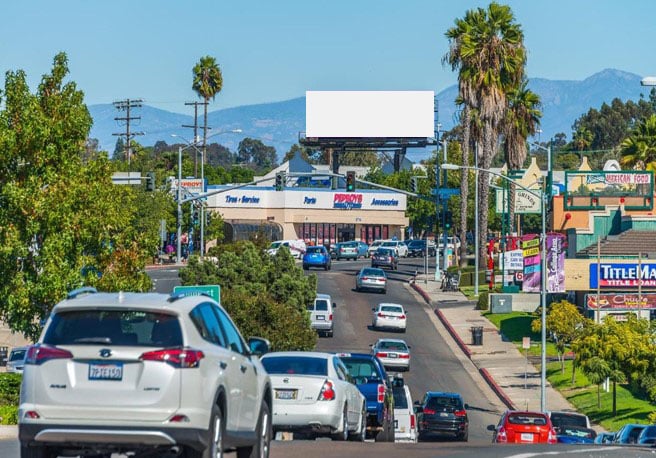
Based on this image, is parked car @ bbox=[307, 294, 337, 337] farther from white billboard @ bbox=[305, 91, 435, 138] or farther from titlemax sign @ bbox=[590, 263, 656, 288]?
white billboard @ bbox=[305, 91, 435, 138]

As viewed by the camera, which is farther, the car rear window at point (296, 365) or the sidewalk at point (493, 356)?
the sidewalk at point (493, 356)

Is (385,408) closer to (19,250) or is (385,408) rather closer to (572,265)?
(19,250)

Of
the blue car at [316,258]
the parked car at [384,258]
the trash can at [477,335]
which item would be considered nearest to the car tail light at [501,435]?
the trash can at [477,335]

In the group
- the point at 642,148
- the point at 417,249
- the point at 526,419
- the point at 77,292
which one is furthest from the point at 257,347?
the point at 417,249

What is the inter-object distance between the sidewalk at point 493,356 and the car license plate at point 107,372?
3355 cm

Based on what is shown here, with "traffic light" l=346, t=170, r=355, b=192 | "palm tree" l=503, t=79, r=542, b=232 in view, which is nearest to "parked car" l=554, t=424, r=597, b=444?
"traffic light" l=346, t=170, r=355, b=192

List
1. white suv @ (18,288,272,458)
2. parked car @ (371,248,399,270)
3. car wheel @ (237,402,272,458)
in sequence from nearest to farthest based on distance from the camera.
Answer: white suv @ (18,288,272,458) → car wheel @ (237,402,272,458) → parked car @ (371,248,399,270)

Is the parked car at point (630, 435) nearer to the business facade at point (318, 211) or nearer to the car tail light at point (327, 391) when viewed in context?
the car tail light at point (327, 391)

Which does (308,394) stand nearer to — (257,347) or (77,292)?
(257,347)

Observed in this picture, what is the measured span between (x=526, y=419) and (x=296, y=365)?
11.8 metres

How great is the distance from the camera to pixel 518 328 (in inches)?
2430

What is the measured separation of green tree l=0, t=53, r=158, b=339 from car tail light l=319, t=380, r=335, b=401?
34.3ft

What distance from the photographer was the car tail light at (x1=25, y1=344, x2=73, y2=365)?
34.7ft

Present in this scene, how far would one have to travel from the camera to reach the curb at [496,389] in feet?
145
